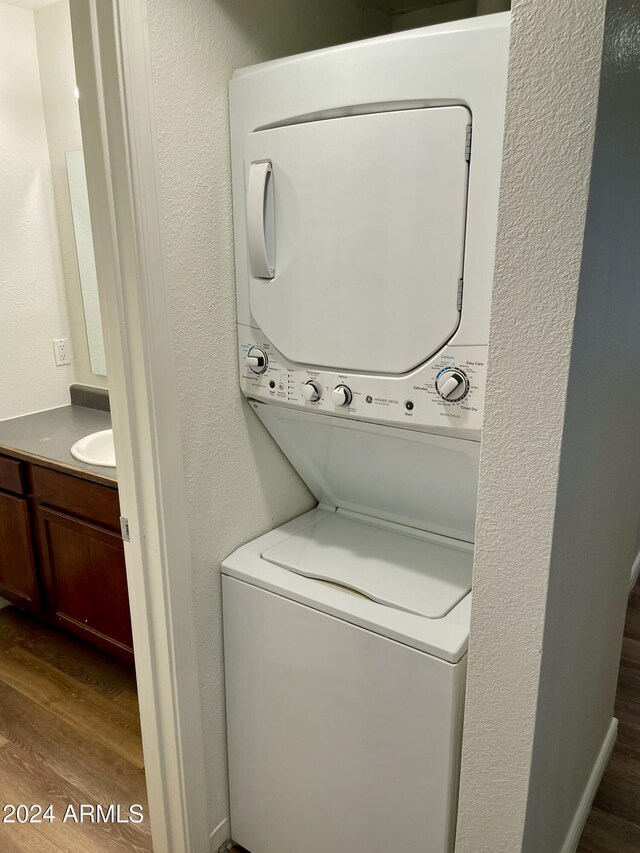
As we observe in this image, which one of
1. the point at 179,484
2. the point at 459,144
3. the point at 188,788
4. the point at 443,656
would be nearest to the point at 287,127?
the point at 459,144

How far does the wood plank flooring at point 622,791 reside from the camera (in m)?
1.66

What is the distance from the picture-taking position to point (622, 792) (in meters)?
1.82

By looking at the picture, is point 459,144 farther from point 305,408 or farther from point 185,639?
point 185,639

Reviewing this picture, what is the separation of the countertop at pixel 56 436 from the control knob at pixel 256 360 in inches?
29.6

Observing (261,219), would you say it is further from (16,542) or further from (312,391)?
(16,542)

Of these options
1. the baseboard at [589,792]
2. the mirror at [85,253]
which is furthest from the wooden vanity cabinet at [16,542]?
the baseboard at [589,792]

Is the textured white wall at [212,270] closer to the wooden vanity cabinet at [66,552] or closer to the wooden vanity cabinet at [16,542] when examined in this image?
the wooden vanity cabinet at [66,552]

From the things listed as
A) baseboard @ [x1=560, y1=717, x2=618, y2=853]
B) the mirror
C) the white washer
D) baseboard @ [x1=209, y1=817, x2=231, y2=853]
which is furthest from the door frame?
the mirror

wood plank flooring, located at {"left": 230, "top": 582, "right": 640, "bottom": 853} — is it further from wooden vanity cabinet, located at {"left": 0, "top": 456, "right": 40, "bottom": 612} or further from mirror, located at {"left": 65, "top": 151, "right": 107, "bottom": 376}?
mirror, located at {"left": 65, "top": 151, "right": 107, "bottom": 376}

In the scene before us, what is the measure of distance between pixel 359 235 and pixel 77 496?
4.56ft

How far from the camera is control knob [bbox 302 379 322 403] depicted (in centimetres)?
133

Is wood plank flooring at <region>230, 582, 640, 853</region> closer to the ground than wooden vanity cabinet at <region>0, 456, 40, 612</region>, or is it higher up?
closer to the ground

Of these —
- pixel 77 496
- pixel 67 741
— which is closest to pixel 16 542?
pixel 77 496

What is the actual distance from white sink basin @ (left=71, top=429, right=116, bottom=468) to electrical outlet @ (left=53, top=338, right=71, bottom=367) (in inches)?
20.2
